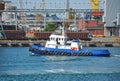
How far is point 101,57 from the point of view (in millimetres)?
68688

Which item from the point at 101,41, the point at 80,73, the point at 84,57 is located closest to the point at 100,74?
the point at 80,73

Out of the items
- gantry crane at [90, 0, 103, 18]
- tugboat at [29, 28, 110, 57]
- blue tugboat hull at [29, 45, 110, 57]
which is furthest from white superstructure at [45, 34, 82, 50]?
gantry crane at [90, 0, 103, 18]

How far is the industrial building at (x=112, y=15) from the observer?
13412 centimetres

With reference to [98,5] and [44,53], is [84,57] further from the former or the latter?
[98,5]

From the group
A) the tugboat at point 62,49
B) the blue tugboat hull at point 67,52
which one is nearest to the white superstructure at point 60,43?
the tugboat at point 62,49

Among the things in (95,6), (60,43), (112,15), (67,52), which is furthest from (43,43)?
(95,6)

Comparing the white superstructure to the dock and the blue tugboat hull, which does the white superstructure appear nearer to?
the blue tugboat hull

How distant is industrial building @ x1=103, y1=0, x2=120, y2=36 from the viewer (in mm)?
134125

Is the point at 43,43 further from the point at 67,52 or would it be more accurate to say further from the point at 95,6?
the point at 95,6

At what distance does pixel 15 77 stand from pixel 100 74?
649cm

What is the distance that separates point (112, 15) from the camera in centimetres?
13638

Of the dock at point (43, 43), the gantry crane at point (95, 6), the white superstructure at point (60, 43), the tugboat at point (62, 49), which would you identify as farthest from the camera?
the gantry crane at point (95, 6)

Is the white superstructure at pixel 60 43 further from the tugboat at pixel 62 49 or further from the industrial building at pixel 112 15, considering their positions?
the industrial building at pixel 112 15

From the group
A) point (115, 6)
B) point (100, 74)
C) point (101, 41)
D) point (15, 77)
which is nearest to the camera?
point (15, 77)
